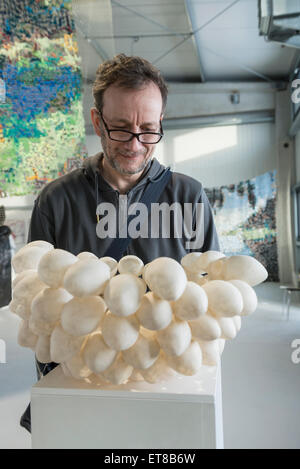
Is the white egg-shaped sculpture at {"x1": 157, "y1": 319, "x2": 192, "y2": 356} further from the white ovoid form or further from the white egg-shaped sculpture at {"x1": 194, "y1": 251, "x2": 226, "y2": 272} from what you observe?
the white egg-shaped sculpture at {"x1": 194, "y1": 251, "x2": 226, "y2": 272}

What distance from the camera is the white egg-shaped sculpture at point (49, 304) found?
0.72 meters

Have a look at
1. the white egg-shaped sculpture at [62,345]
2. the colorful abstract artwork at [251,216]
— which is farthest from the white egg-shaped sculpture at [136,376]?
the colorful abstract artwork at [251,216]

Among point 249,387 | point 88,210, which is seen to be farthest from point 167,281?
point 249,387

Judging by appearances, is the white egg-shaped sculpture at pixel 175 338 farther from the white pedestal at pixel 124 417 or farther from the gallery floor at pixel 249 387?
the gallery floor at pixel 249 387

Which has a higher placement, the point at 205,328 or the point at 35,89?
the point at 35,89

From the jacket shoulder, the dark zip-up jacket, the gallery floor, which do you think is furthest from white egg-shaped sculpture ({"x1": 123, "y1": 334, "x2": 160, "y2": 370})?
the gallery floor

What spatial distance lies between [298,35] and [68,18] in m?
2.81

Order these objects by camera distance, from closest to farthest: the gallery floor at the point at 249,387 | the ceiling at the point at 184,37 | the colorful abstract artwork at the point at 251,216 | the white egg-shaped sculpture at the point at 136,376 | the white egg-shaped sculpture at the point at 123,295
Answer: the white egg-shaped sculpture at the point at 123,295 < the white egg-shaped sculpture at the point at 136,376 < the gallery floor at the point at 249,387 < the ceiling at the point at 184,37 < the colorful abstract artwork at the point at 251,216

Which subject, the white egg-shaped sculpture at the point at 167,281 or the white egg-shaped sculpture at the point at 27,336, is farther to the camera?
the white egg-shaped sculpture at the point at 27,336

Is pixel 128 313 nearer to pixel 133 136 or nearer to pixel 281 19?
pixel 133 136

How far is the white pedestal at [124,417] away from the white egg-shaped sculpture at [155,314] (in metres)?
0.14

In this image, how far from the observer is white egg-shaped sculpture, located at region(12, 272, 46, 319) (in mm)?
776

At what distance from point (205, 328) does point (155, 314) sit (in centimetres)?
10

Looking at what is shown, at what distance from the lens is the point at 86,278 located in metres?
0.67
